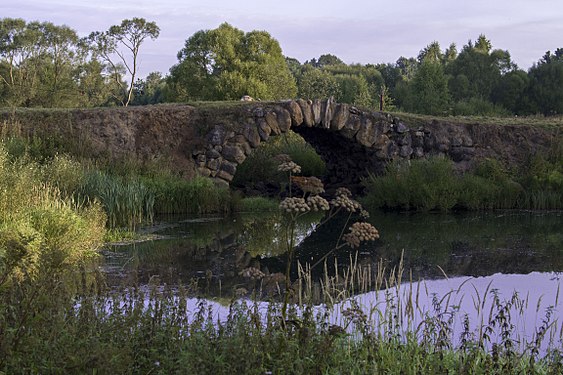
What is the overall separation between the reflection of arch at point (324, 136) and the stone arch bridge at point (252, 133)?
0.07ft

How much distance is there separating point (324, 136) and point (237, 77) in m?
12.4

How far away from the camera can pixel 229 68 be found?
33.9m

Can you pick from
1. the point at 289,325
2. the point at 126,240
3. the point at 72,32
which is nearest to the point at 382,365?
the point at 289,325

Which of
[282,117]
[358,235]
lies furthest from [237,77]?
[358,235]

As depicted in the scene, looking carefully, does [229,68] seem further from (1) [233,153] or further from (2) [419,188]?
(2) [419,188]

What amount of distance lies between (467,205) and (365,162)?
12.8 ft

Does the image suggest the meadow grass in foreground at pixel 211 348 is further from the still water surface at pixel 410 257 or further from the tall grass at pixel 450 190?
the tall grass at pixel 450 190

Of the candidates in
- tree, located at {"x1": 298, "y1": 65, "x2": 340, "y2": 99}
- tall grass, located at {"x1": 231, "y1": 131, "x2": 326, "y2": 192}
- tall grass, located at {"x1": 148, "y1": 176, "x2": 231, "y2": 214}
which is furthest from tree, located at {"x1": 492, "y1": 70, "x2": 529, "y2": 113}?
tall grass, located at {"x1": 148, "y1": 176, "x2": 231, "y2": 214}

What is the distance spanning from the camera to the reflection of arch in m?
16.9

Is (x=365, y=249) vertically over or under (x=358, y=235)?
under

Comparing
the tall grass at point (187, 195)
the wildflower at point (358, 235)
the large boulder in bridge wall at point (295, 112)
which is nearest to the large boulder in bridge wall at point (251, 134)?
the large boulder in bridge wall at point (295, 112)

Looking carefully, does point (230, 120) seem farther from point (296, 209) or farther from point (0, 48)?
point (0, 48)

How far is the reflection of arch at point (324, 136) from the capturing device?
55.5 ft

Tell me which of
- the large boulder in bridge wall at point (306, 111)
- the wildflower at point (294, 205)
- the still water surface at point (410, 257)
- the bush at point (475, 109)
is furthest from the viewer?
the bush at point (475, 109)
